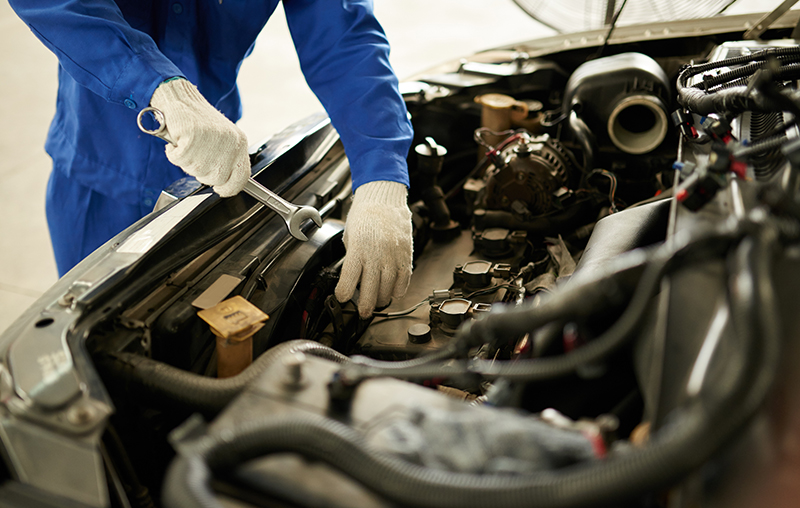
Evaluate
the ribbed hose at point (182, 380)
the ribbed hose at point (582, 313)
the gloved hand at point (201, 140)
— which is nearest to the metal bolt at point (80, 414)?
the ribbed hose at point (182, 380)

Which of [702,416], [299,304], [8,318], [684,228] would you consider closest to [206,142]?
[299,304]

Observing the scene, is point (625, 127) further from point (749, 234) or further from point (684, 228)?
point (749, 234)

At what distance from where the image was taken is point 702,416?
49 centimetres

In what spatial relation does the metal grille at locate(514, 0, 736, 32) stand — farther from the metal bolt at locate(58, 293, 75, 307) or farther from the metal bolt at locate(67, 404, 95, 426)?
the metal bolt at locate(67, 404, 95, 426)

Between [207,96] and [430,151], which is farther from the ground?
[207,96]

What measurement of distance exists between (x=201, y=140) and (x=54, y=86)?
4264mm

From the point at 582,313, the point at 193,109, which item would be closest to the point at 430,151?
the point at 193,109

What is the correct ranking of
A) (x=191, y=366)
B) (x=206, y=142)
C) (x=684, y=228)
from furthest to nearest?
1. (x=206, y=142)
2. (x=191, y=366)
3. (x=684, y=228)

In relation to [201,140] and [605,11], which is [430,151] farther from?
[605,11]

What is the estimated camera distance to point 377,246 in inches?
46.8

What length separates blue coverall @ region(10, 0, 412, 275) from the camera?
1.34 m

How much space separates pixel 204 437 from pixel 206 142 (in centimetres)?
64

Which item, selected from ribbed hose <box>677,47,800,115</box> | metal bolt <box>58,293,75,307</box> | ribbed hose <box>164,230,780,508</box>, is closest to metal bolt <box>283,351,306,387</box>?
ribbed hose <box>164,230,780,508</box>

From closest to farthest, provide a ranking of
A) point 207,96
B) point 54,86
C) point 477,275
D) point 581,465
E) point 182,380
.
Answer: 1. point 581,465
2. point 182,380
3. point 477,275
4. point 207,96
5. point 54,86
